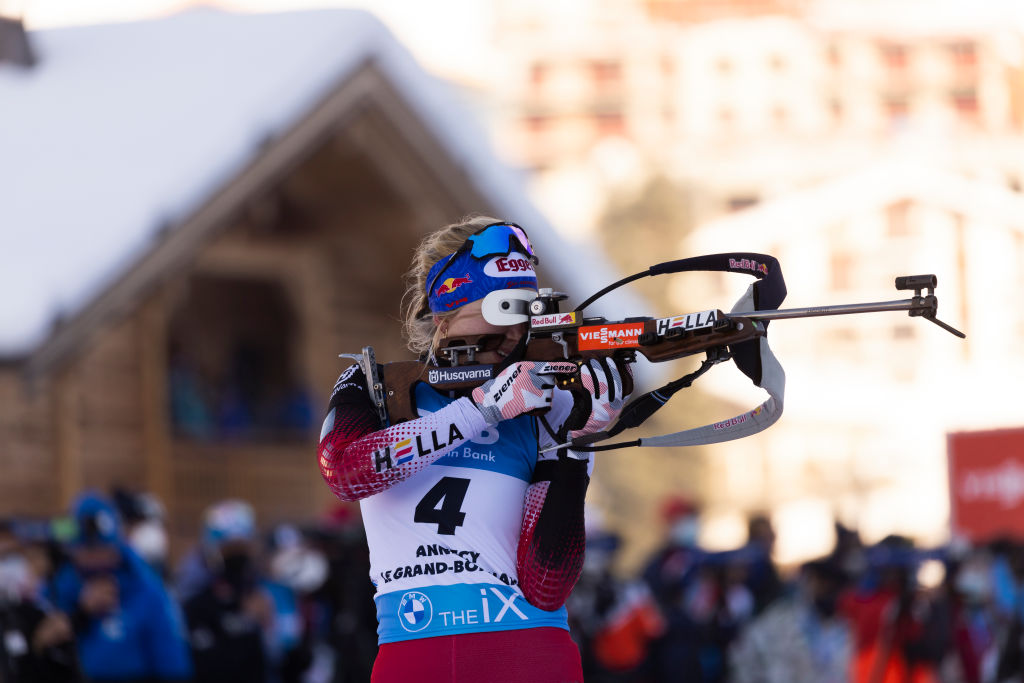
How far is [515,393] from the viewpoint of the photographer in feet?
12.3

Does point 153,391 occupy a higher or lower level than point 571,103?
lower

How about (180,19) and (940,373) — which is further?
(940,373)

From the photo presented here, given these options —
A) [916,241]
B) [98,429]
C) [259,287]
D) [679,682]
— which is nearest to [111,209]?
[98,429]

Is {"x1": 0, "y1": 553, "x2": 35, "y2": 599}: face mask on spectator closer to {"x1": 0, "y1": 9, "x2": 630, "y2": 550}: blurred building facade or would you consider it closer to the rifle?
{"x1": 0, "y1": 9, "x2": 630, "y2": 550}: blurred building facade

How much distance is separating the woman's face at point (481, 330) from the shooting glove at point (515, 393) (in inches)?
7.9

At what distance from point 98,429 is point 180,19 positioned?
4.21 metres

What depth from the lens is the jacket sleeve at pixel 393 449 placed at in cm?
380

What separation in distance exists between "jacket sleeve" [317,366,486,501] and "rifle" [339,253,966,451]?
15 centimetres

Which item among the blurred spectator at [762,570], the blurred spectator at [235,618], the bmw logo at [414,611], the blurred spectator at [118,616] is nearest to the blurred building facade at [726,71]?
the blurred spectator at [762,570]

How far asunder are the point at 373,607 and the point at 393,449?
5454mm

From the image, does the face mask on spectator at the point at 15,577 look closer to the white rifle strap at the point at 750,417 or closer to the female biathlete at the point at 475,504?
the female biathlete at the point at 475,504

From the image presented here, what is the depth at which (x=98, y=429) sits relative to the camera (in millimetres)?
14695

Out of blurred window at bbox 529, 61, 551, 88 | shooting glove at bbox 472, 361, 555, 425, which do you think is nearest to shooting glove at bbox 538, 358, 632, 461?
shooting glove at bbox 472, 361, 555, 425

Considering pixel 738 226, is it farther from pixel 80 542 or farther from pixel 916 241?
pixel 80 542
